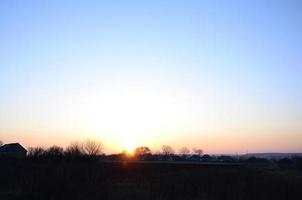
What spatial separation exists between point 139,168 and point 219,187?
75.5 ft

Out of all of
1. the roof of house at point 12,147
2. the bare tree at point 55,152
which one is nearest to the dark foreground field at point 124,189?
the bare tree at point 55,152

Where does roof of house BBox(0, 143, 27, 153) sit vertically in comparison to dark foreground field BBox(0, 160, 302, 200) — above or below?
above

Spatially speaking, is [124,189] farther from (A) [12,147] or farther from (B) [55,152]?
(A) [12,147]

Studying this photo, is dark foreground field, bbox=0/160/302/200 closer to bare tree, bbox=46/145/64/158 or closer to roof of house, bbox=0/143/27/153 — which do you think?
bare tree, bbox=46/145/64/158

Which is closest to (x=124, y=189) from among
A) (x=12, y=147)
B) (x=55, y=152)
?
(x=55, y=152)

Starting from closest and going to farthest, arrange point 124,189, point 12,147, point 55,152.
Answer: point 124,189 → point 55,152 → point 12,147

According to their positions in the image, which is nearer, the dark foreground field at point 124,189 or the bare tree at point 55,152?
the dark foreground field at point 124,189

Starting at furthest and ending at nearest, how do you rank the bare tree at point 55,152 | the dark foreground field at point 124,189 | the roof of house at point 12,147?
the roof of house at point 12,147
the bare tree at point 55,152
the dark foreground field at point 124,189

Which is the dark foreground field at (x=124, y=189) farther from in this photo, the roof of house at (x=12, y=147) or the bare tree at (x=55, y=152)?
the roof of house at (x=12, y=147)

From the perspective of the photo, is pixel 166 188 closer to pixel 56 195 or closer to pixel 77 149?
pixel 56 195

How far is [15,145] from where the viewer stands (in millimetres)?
105312

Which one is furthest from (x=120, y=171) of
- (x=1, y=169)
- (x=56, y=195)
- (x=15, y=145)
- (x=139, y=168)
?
(x=15, y=145)

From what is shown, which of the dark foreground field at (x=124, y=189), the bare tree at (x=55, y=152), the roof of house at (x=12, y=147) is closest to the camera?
the dark foreground field at (x=124, y=189)

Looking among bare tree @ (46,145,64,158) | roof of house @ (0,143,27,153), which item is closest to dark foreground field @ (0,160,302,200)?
bare tree @ (46,145,64,158)
